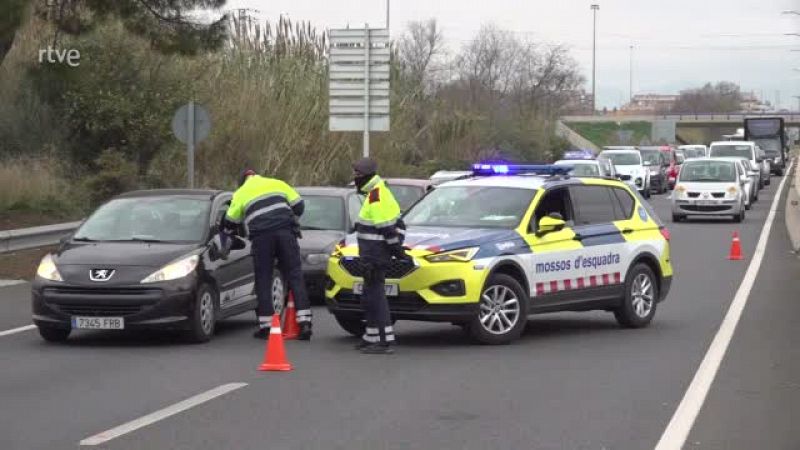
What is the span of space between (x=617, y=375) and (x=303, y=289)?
3.48m

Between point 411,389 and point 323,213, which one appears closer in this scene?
point 411,389

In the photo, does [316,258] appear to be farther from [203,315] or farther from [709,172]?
[709,172]

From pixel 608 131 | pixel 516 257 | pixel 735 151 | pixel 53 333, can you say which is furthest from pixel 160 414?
pixel 608 131

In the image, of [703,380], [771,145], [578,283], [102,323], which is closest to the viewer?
[703,380]

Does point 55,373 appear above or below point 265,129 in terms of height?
below

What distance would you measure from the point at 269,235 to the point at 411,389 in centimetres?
335

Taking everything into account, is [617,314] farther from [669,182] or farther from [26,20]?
[669,182]

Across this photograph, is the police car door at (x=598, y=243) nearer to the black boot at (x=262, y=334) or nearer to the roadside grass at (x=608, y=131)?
the black boot at (x=262, y=334)

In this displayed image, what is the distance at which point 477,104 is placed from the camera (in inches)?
2562

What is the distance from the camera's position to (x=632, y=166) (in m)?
49.6

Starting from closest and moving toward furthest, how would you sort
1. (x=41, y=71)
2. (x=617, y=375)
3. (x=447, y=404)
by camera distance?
(x=447, y=404)
(x=617, y=375)
(x=41, y=71)

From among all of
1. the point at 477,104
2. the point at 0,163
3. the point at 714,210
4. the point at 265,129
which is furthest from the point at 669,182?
the point at 0,163

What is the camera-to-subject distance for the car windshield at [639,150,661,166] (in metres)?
54.1

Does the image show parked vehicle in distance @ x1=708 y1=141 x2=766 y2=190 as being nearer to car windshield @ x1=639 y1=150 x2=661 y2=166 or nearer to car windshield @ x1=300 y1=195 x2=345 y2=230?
car windshield @ x1=639 y1=150 x2=661 y2=166
